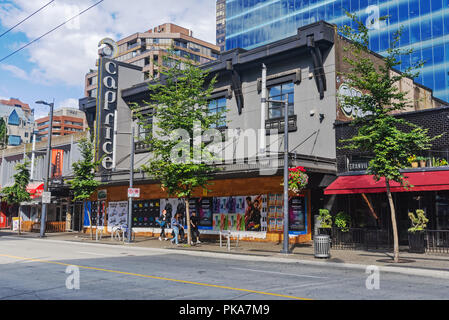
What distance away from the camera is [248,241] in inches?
1003

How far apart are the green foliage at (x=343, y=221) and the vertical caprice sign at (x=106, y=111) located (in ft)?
64.9

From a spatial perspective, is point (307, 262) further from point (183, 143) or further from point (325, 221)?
point (183, 143)

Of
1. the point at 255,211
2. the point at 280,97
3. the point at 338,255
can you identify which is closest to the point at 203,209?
the point at 255,211

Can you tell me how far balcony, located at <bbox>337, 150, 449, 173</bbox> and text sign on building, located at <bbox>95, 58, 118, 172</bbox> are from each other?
19.2 meters

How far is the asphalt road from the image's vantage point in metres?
9.05

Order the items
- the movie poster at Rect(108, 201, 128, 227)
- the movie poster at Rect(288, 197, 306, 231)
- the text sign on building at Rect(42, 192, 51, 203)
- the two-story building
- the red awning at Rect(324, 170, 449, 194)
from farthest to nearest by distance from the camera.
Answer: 1. the movie poster at Rect(108, 201, 128, 227)
2. the text sign on building at Rect(42, 192, 51, 203)
3. the movie poster at Rect(288, 197, 306, 231)
4. the two-story building
5. the red awning at Rect(324, 170, 449, 194)

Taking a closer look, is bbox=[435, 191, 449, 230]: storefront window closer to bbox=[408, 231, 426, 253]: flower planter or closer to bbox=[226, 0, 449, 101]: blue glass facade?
bbox=[408, 231, 426, 253]: flower planter

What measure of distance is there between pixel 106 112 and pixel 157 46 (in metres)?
62.0

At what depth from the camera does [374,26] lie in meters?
62.5

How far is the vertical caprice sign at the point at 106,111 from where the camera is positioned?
34.2 meters

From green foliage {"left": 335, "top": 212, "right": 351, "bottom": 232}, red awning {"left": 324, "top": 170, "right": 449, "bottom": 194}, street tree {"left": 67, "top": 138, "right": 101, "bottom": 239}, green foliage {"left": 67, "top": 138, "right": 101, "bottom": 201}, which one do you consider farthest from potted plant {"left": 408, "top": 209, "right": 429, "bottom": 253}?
green foliage {"left": 67, "top": 138, "right": 101, "bottom": 201}

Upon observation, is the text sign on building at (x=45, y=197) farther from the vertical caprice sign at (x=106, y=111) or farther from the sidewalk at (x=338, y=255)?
the sidewalk at (x=338, y=255)

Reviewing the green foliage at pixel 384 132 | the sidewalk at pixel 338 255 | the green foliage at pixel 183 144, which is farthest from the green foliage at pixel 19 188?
the green foliage at pixel 384 132
